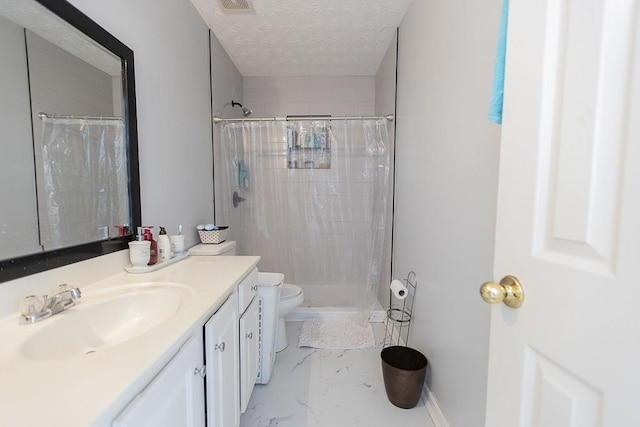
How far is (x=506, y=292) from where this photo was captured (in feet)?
1.92

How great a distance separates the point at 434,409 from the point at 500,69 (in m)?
1.62

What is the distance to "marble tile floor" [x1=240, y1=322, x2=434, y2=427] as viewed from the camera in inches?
58.6

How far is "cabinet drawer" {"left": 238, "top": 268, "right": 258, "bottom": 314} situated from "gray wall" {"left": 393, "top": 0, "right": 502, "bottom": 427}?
990 millimetres

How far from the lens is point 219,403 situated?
3.33ft

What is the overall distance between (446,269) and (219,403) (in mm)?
1138

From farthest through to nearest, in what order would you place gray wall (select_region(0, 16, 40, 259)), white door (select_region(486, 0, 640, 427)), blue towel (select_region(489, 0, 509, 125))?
gray wall (select_region(0, 16, 40, 259)) < blue towel (select_region(489, 0, 509, 125)) < white door (select_region(486, 0, 640, 427))

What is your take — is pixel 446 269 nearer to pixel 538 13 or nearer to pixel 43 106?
pixel 538 13

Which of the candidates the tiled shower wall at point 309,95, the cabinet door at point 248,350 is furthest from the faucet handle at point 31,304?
the tiled shower wall at point 309,95

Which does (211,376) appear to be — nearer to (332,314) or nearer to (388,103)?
(332,314)

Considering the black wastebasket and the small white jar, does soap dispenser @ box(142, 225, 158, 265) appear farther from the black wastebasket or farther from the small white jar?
the black wastebasket

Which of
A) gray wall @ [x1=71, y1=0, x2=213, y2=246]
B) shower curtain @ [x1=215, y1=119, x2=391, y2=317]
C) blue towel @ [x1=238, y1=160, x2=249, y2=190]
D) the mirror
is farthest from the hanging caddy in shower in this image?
the mirror

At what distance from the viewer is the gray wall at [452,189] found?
1059 mm

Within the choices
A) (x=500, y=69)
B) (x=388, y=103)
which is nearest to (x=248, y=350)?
(x=500, y=69)

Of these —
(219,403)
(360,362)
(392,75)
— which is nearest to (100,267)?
(219,403)
